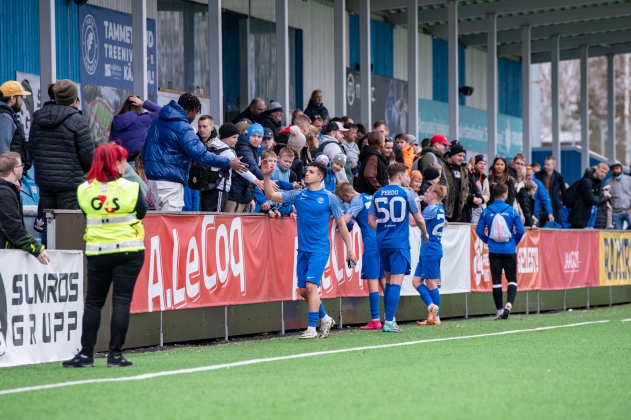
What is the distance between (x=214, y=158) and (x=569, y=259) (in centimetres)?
1109

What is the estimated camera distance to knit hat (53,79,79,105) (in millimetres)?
10950

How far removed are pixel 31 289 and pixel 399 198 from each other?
5.37 meters

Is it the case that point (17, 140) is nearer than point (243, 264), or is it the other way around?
point (17, 140)

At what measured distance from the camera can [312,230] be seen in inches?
497

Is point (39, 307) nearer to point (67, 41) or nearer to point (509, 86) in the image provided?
point (67, 41)

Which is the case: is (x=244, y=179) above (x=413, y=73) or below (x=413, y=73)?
below

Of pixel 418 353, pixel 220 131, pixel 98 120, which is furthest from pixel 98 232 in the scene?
pixel 98 120

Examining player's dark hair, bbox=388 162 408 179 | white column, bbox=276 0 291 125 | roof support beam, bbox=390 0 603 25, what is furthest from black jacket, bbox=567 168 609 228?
player's dark hair, bbox=388 162 408 179

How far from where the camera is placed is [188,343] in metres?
12.3

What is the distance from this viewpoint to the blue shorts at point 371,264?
14.2m

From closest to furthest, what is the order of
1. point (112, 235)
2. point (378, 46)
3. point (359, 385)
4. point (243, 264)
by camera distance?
point (359, 385), point (112, 235), point (243, 264), point (378, 46)

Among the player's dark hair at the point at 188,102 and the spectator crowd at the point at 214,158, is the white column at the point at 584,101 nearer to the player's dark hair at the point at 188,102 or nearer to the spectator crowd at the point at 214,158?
the spectator crowd at the point at 214,158

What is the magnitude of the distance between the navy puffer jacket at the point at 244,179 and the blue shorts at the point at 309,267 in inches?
63.2

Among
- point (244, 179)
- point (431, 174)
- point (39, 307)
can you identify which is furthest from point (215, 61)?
point (39, 307)
